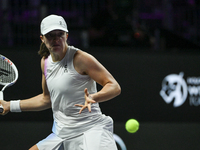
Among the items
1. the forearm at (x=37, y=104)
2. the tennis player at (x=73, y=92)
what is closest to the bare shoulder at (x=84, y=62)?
the tennis player at (x=73, y=92)

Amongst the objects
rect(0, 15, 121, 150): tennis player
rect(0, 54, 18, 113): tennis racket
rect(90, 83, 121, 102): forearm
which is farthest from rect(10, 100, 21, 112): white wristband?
rect(90, 83, 121, 102): forearm

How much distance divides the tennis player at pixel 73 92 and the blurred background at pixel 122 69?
2.59m

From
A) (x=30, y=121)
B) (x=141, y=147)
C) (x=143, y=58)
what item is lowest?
(x=141, y=147)

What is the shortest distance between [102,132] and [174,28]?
467 centimetres

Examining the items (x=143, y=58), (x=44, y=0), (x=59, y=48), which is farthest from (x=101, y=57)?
(x=59, y=48)

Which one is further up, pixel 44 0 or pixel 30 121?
pixel 44 0

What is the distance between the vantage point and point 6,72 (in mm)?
3465

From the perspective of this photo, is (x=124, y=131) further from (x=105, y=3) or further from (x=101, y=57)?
(x=105, y=3)

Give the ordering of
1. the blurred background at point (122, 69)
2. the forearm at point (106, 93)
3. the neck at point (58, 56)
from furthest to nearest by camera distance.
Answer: the blurred background at point (122, 69), the neck at point (58, 56), the forearm at point (106, 93)

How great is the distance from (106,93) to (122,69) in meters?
3.22

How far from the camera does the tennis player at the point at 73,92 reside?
8.97 feet

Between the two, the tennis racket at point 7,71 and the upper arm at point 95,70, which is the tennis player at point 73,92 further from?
the tennis racket at point 7,71

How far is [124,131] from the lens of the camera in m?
5.53

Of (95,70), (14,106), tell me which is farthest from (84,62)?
(14,106)
